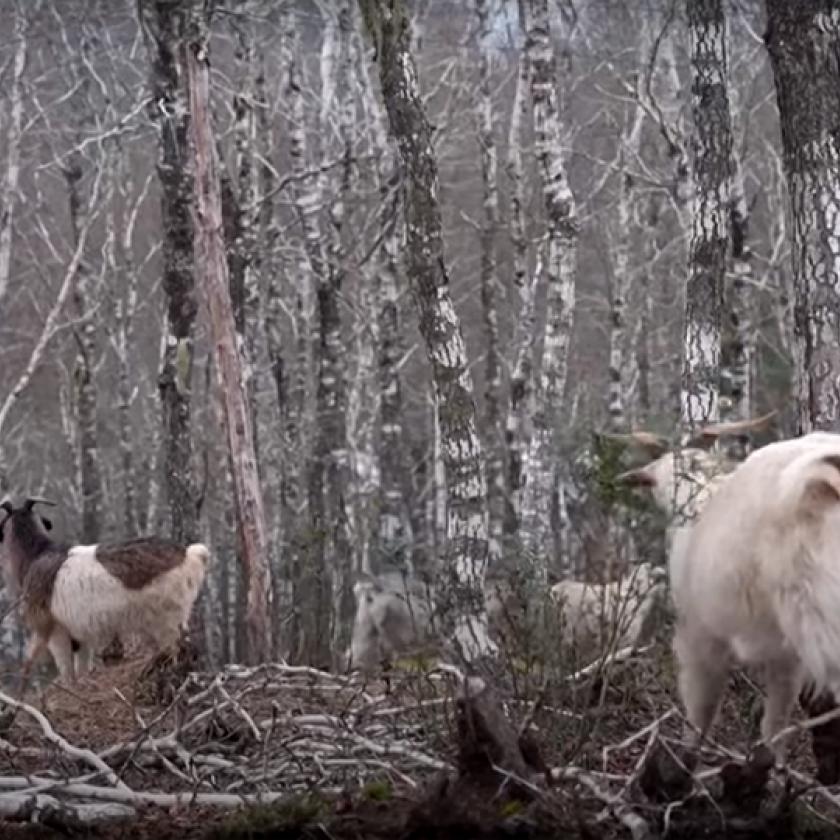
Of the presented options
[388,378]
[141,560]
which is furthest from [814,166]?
[388,378]

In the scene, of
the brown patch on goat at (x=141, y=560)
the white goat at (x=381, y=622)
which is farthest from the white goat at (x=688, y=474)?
the white goat at (x=381, y=622)

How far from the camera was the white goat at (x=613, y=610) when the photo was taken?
7020 mm

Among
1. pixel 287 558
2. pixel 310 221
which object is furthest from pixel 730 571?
pixel 310 221

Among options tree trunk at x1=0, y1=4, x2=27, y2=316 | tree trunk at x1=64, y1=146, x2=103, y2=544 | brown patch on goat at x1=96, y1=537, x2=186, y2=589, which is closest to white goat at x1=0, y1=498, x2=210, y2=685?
brown patch on goat at x1=96, y1=537, x2=186, y2=589

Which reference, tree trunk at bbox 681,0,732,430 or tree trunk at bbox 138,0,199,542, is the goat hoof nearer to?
tree trunk at bbox 681,0,732,430

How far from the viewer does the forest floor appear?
16.0 feet

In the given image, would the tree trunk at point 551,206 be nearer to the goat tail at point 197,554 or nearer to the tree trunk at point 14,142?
the goat tail at point 197,554

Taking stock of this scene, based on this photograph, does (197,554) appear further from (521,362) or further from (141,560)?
(521,362)

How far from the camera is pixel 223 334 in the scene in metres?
12.8

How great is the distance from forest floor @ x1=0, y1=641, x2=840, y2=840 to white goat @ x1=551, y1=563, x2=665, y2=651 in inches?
9.2

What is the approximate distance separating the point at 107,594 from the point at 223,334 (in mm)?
2155

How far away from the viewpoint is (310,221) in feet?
60.6

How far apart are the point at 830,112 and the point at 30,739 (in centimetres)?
475

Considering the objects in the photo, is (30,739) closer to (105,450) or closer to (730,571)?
(730,571)
